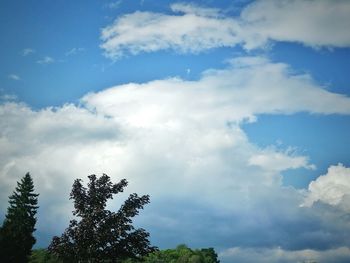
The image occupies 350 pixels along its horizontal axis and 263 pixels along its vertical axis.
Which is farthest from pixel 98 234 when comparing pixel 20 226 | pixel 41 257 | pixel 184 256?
pixel 184 256

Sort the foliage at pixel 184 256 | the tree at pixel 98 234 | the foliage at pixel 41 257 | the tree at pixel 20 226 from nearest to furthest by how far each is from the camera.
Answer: the tree at pixel 98 234, the tree at pixel 20 226, the foliage at pixel 41 257, the foliage at pixel 184 256

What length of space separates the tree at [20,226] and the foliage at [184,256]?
70548 mm

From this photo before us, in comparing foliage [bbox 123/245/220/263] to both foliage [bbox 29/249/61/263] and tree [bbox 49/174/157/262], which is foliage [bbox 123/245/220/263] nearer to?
foliage [bbox 29/249/61/263]

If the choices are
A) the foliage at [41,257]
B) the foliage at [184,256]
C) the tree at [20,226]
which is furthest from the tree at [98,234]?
the foliage at [184,256]

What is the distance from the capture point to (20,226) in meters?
→ 65.4

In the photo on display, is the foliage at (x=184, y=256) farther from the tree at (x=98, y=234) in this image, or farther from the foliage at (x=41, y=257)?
the tree at (x=98, y=234)

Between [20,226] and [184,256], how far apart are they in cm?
8610

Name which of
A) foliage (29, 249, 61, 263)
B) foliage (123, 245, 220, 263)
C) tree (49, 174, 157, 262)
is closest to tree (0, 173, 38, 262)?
foliage (29, 249, 61, 263)

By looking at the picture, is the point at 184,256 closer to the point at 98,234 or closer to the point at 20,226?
the point at 20,226

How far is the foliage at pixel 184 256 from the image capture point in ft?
455

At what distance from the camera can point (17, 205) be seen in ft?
226

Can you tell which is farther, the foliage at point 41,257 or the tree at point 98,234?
the foliage at point 41,257

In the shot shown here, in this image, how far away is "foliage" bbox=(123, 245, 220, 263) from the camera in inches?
5462

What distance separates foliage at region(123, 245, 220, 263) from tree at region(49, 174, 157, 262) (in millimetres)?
119588
